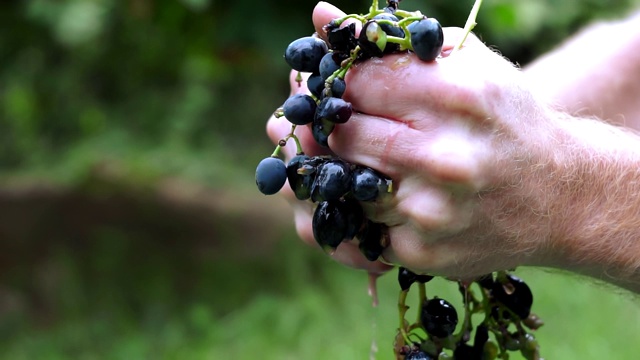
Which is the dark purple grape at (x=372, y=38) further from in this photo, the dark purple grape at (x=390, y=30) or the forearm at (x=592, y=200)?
the forearm at (x=592, y=200)

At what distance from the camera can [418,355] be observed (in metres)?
0.92

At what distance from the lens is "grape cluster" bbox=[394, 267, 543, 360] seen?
0.94 meters

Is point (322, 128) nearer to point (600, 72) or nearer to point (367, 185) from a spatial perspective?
point (367, 185)

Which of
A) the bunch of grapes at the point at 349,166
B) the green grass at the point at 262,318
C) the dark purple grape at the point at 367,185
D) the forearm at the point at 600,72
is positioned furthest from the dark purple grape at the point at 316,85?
the green grass at the point at 262,318

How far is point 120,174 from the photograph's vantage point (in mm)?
3887

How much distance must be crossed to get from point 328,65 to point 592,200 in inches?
15.5

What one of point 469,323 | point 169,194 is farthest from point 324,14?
point 169,194

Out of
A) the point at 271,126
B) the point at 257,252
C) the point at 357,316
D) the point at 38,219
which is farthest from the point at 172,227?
the point at 271,126

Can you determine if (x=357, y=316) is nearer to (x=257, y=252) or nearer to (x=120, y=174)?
(x=257, y=252)

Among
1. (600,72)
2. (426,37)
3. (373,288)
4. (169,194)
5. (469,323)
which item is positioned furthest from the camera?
(169,194)

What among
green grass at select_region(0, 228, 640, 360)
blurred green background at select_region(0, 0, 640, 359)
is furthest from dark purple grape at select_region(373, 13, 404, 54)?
green grass at select_region(0, 228, 640, 360)

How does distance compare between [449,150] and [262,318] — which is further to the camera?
[262,318]

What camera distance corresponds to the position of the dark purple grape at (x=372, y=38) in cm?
79

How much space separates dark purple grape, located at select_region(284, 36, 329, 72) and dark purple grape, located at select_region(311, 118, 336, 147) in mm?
72
